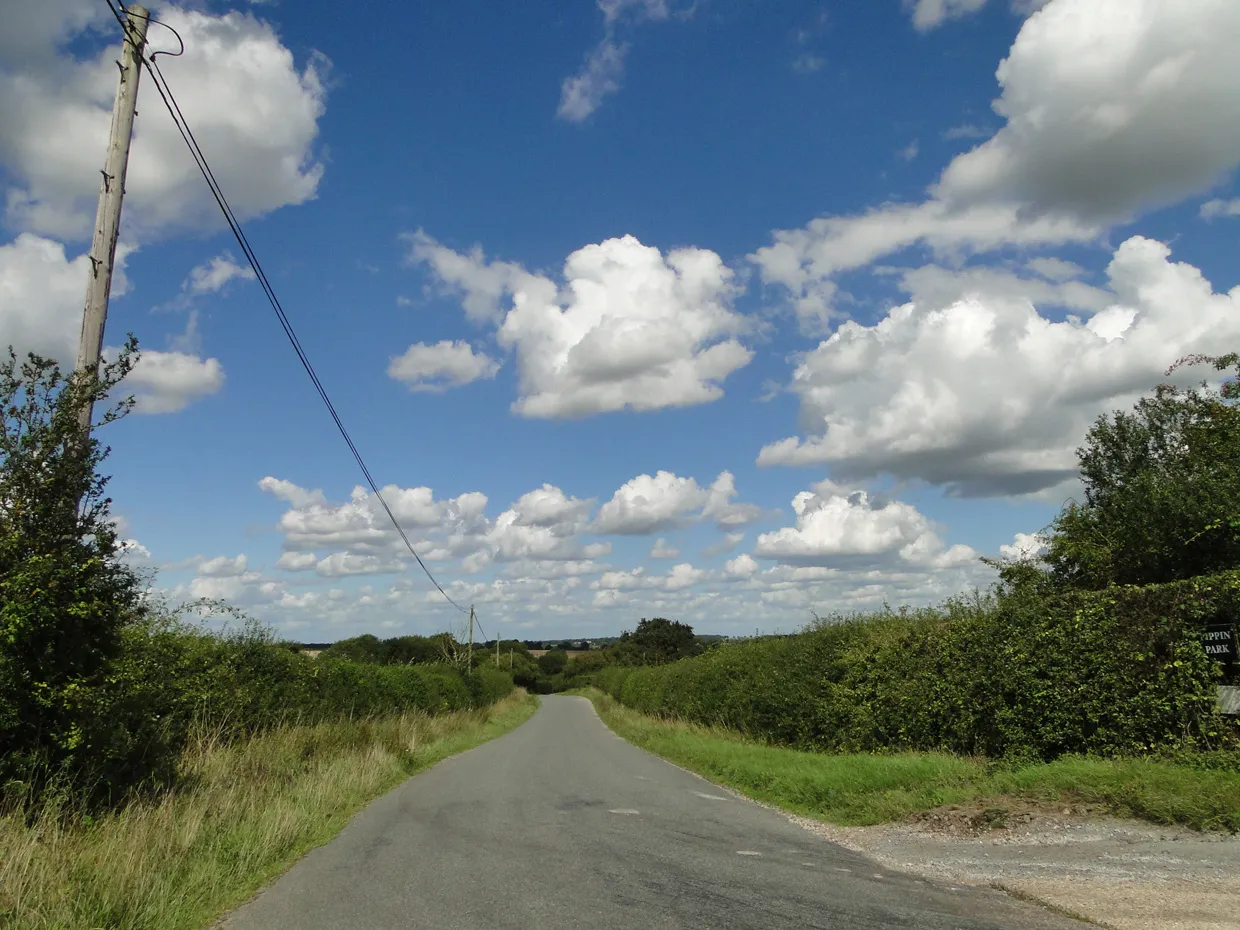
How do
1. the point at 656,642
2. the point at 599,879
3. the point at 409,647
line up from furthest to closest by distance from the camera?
the point at 656,642, the point at 409,647, the point at 599,879

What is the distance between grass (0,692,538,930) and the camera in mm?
6062

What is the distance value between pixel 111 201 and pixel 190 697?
25.1 ft

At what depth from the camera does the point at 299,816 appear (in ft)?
33.9

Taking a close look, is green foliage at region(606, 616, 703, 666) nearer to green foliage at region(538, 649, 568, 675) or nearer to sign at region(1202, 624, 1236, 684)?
green foliage at region(538, 649, 568, 675)

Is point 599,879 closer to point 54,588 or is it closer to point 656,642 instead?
point 54,588

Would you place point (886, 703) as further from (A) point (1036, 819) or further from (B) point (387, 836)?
(B) point (387, 836)

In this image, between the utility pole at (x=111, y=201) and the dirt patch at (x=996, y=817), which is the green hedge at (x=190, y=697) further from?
the dirt patch at (x=996, y=817)

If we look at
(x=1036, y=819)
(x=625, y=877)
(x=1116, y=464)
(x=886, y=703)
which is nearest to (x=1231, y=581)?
(x=1036, y=819)

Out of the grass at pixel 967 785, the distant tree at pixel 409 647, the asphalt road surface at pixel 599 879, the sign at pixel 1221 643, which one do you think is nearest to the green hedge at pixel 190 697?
the asphalt road surface at pixel 599 879

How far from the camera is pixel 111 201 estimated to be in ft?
29.9

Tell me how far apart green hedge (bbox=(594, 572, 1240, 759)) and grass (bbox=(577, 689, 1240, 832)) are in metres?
0.66

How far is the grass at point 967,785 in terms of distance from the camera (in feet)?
27.0

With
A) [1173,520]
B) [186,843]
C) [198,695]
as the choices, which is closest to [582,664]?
[1173,520]

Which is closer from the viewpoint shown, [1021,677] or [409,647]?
[1021,677]
